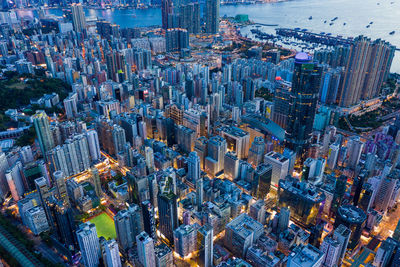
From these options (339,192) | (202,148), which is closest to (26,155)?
(202,148)

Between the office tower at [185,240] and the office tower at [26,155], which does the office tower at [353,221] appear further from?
the office tower at [26,155]

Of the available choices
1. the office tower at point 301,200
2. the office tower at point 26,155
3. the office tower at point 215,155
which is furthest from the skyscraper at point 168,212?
the office tower at point 26,155

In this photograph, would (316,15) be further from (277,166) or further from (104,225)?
(104,225)

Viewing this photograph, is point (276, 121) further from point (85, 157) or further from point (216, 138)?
point (85, 157)

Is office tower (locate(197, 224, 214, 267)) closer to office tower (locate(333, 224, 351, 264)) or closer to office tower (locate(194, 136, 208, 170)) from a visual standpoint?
office tower (locate(333, 224, 351, 264))

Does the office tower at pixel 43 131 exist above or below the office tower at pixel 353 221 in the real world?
above
